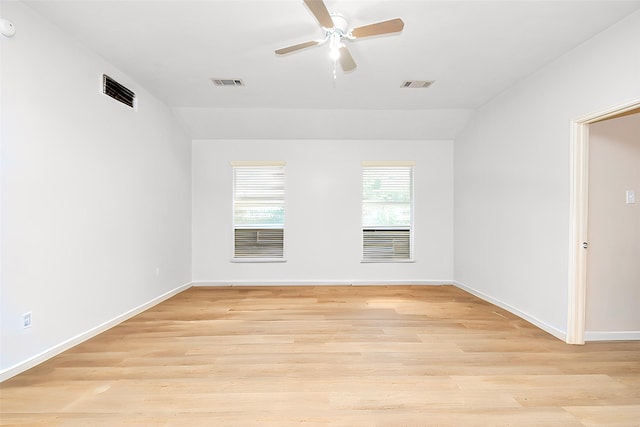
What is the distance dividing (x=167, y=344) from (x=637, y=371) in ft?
12.8

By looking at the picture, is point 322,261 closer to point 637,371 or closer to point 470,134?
point 470,134

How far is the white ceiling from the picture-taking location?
2400 mm

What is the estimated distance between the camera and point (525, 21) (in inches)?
100

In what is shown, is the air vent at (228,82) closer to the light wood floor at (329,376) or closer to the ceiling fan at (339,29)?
the ceiling fan at (339,29)

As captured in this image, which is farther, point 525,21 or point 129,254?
point 129,254

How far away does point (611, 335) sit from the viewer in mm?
2994

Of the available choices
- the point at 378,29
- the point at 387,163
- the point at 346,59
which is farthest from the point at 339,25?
the point at 387,163

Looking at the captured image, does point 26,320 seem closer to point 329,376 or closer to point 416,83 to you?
point 329,376

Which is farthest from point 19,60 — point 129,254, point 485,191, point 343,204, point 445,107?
point 485,191

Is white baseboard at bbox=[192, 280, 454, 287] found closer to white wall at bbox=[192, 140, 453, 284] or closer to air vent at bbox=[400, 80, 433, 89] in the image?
white wall at bbox=[192, 140, 453, 284]

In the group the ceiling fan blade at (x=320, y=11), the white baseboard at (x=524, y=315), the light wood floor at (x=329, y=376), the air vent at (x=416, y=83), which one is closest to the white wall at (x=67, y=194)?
the light wood floor at (x=329, y=376)

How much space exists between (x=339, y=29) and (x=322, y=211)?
11.1ft

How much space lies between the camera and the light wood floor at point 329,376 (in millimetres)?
1897

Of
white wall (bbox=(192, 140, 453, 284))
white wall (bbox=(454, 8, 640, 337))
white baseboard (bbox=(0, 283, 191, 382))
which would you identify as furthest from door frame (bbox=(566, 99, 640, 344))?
white baseboard (bbox=(0, 283, 191, 382))
